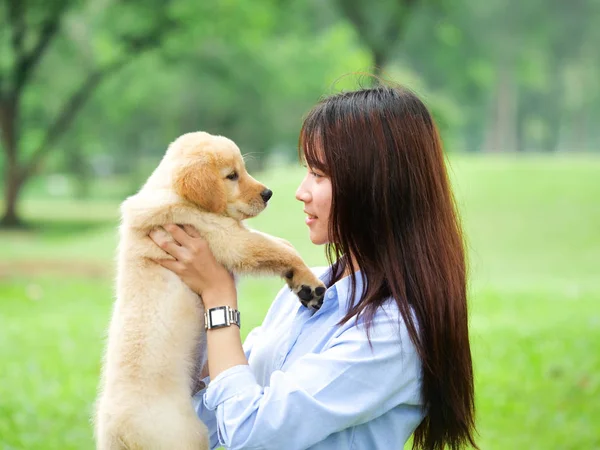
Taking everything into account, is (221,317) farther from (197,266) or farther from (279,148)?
(279,148)

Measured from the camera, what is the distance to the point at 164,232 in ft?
7.58

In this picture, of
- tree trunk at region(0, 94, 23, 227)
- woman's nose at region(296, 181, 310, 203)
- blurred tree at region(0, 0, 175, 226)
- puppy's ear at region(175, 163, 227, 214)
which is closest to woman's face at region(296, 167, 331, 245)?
woman's nose at region(296, 181, 310, 203)

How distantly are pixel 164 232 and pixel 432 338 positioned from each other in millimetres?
823

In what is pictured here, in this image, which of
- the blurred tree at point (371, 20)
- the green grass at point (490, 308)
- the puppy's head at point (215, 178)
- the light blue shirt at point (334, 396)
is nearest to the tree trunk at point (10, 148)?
the green grass at point (490, 308)

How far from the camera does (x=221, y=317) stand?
6.68ft

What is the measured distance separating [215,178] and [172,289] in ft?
1.22

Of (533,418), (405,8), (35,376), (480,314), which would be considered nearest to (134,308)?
(533,418)

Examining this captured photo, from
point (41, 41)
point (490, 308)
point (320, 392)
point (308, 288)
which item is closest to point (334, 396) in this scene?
point (320, 392)

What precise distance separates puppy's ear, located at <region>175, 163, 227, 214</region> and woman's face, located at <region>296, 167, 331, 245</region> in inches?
15.6

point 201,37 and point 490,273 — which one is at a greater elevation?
point 201,37

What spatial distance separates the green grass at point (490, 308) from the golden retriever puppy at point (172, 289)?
72 centimetres

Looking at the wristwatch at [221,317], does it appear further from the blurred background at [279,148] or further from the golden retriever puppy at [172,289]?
the blurred background at [279,148]

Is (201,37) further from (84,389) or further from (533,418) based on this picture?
(533,418)

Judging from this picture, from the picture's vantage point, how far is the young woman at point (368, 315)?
186cm
